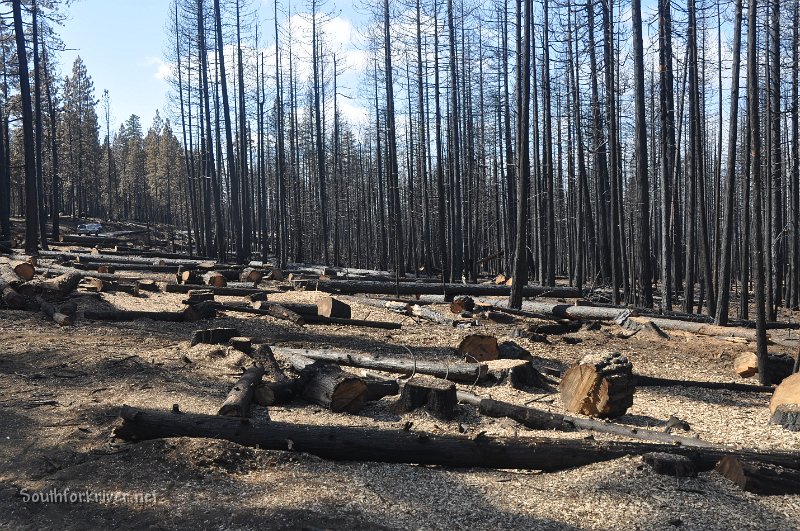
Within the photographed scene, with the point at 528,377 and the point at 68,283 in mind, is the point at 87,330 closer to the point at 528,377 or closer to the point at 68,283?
the point at 68,283

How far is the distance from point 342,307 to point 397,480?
7980mm

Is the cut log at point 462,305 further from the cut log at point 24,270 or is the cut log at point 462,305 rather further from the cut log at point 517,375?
the cut log at point 24,270

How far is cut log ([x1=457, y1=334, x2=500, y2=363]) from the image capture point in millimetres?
8766

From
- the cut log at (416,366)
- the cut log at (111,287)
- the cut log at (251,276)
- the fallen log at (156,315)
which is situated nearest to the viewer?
the cut log at (416,366)

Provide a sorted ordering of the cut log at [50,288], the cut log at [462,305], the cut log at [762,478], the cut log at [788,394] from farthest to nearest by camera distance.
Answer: the cut log at [462,305] → the cut log at [50,288] → the cut log at [788,394] → the cut log at [762,478]

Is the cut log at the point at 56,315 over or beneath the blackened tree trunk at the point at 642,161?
beneath

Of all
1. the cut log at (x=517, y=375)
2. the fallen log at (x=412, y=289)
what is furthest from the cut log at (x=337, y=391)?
the fallen log at (x=412, y=289)

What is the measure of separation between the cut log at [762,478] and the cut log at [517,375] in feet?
10.9

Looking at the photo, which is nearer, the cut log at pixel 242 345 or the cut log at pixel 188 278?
the cut log at pixel 242 345

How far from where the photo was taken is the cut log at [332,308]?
1206 centimetres

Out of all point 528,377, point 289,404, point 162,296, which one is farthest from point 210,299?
point 528,377

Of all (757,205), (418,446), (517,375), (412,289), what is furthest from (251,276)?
(418,446)

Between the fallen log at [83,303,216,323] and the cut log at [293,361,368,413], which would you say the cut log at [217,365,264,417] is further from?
the fallen log at [83,303,216,323]

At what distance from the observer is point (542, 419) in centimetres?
588
